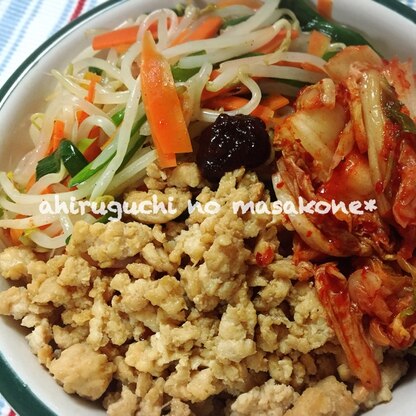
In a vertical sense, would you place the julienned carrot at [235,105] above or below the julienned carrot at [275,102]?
below

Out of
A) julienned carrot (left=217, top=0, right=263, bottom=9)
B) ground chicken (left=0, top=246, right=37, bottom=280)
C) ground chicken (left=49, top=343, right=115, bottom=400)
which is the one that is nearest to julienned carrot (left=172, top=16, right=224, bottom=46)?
julienned carrot (left=217, top=0, right=263, bottom=9)

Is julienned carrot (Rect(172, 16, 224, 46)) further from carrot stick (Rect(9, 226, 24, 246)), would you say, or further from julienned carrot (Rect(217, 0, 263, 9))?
carrot stick (Rect(9, 226, 24, 246))

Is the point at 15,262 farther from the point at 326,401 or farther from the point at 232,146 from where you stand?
the point at 326,401

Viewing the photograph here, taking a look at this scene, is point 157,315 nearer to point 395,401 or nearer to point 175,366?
point 175,366

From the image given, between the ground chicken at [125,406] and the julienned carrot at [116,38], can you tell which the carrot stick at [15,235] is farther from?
the julienned carrot at [116,38]

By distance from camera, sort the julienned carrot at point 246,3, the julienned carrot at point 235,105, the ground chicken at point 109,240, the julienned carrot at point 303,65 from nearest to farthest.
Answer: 1. the ground chicken at point 109,240
2. the julienned carrot at point 235,105
3. the julienned carrot at point 303,65
4. the julienned carrot at point 246,3

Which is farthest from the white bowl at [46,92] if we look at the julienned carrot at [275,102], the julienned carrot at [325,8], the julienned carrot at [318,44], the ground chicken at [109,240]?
the julienned carrot at [275,102]

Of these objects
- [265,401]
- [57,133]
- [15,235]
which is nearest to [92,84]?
[57,133]
